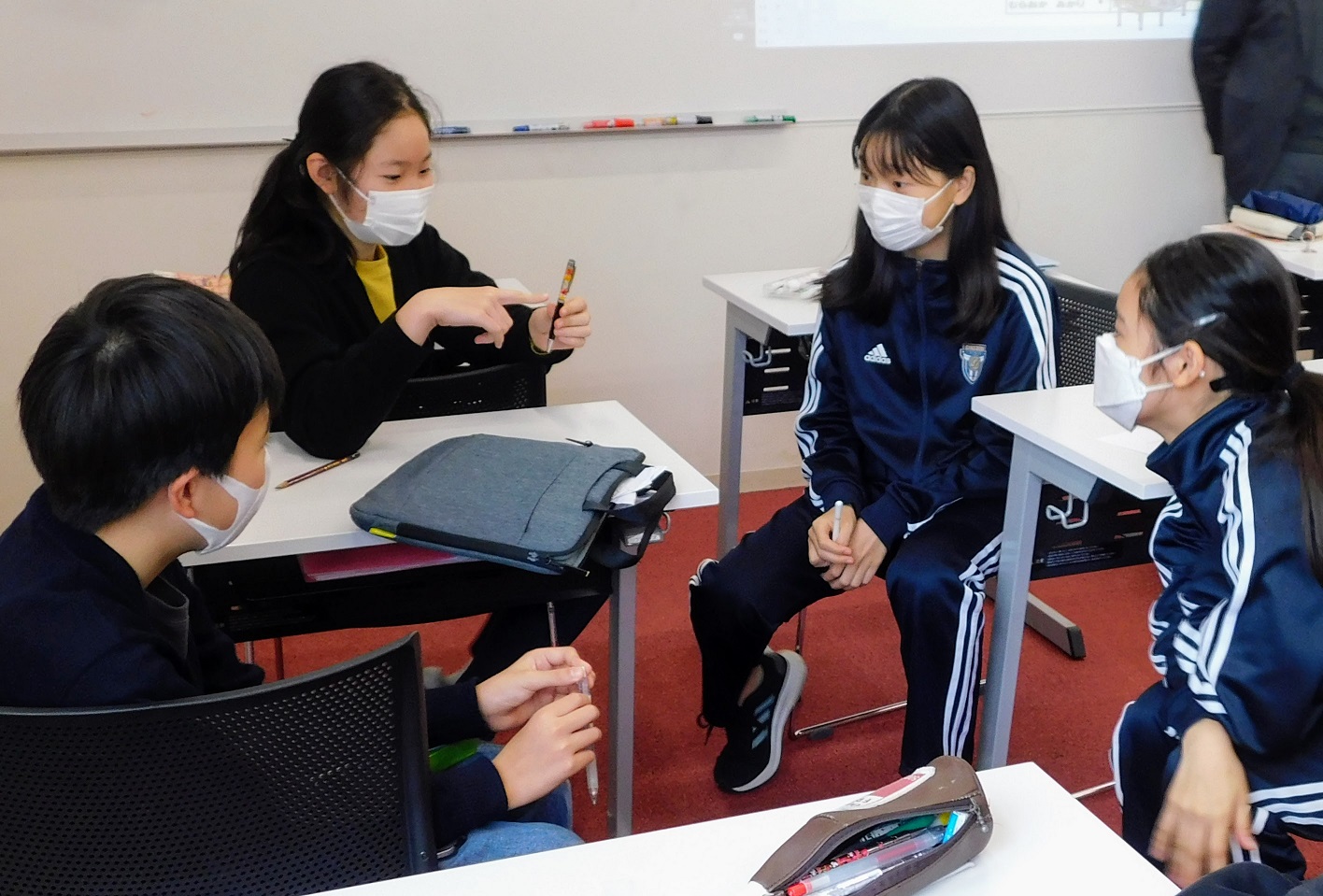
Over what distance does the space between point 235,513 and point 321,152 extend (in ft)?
3.20

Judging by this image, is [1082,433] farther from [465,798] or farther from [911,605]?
[465,798]

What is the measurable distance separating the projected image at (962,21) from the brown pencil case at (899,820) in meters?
2.68

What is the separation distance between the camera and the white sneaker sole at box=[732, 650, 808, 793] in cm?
209

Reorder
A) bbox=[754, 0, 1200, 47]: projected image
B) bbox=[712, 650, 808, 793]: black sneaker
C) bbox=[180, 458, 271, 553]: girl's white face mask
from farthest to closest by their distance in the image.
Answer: bbox=[754, 0, 1200, 47]: projected image < bbox=[712, 650, 808, 793]: black sneaker < bbox=[180, 458, 271, 553]: girl's white face mask

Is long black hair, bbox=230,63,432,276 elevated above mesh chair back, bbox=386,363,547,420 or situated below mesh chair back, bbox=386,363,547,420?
above

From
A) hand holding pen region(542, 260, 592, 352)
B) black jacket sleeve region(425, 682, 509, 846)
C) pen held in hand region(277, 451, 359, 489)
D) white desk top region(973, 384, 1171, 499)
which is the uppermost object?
hand holding pen region(542, 260, 592, 352)

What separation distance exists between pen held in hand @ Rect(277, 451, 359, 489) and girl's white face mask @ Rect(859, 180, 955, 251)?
91cm

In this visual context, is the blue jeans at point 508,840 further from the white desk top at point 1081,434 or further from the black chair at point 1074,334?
the black chair at point 1074,334

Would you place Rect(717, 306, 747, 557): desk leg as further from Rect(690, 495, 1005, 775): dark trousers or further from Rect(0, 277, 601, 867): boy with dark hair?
Rect(0, 277, 601, 867): boy with dark hair

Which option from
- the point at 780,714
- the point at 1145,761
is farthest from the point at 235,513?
the point at 780,714

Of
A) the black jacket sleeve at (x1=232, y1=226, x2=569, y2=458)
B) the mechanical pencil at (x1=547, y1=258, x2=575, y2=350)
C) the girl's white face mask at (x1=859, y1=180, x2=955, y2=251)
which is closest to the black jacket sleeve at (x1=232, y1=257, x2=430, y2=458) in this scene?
the black jacket sleeve at (x1=232, y1=226, x2=569, y2=458)

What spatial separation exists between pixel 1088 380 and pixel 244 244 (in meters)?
1.55

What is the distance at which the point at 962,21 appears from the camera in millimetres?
3344

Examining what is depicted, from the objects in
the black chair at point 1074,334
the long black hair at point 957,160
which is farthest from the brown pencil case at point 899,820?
the black chair at point 1074,334
